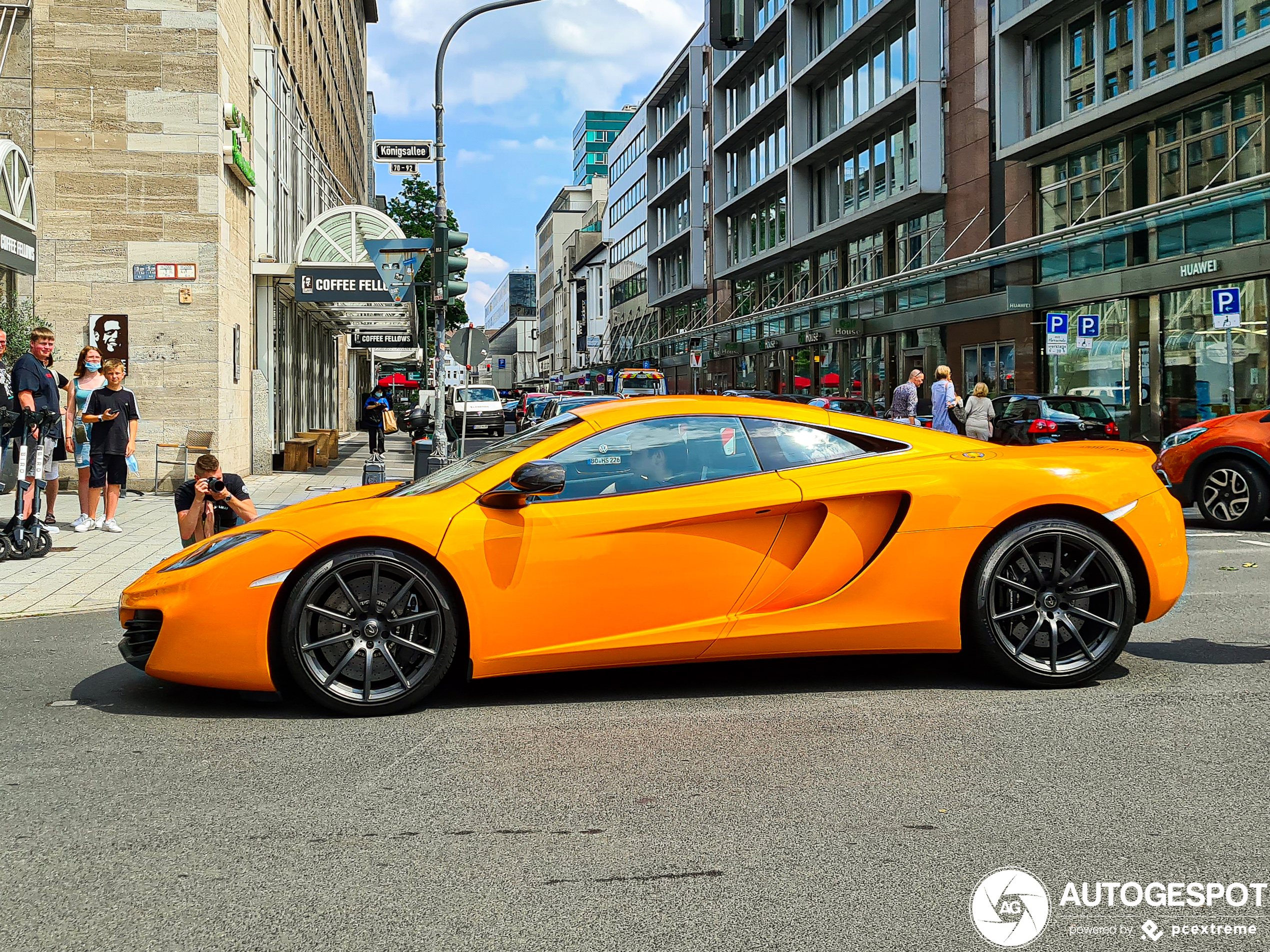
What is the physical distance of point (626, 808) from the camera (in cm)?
382

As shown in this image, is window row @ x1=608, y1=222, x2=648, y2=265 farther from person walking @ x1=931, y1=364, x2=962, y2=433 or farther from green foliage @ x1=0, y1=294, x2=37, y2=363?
green foliage @ x1=0, y1=294, x2=37, y2=363

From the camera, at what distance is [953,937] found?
287 centimetres

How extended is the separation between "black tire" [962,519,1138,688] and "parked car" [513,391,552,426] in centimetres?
2966

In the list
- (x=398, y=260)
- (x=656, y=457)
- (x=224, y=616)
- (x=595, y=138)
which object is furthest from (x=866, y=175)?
(x=595, y=138)

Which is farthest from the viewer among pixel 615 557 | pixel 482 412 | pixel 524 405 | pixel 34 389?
pixel 524 405

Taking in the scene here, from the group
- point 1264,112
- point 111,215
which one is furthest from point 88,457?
point 1264,112

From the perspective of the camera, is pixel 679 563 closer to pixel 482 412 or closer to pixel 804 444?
pixel 804 444

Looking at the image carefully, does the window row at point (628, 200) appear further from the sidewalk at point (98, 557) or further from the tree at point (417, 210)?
the sidewalk at point (98, 557)

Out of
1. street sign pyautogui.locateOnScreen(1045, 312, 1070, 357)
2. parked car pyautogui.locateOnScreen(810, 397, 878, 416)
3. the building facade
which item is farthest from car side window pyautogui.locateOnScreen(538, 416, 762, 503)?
the building facade

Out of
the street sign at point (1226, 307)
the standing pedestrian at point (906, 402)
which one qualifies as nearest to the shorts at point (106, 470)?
the standing pedestrian at point (906, 402)

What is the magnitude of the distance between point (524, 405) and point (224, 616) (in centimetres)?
4682

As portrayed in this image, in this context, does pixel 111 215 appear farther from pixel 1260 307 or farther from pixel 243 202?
pixel 1260 307

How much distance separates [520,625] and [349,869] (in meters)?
1.77

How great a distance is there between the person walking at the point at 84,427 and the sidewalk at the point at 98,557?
235 millimetres
